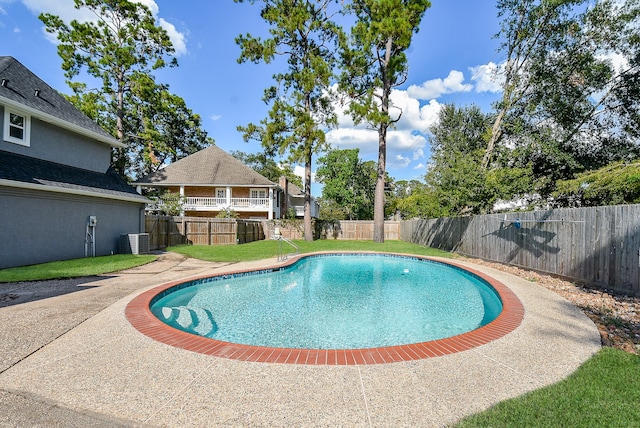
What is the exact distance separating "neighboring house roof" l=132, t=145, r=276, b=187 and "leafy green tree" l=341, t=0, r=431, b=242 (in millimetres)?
10443

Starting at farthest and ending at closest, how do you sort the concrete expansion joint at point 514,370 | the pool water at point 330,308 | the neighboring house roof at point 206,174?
the neighboring house roof at point 206,174 < the pool water at point 330,308 < the concrete expansion joint at point 514,370

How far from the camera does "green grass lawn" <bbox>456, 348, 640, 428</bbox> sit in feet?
7.39

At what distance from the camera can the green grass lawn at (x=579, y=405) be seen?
2.25m

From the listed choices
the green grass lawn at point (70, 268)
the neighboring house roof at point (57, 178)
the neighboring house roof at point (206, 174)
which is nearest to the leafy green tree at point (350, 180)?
the neighboring house roof at point (206, 174)

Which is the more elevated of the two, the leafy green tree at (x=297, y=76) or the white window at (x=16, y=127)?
the leafy green tree at (x=297, y=76)

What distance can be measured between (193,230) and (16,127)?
373 inches

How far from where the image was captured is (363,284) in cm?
938

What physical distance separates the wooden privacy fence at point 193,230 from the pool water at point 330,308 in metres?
9.65

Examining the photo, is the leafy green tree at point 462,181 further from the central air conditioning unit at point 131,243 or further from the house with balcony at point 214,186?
the central air conditioning unit at point 131,243

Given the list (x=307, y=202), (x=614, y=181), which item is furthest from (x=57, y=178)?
(x=614, y=181)

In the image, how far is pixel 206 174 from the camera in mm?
27359

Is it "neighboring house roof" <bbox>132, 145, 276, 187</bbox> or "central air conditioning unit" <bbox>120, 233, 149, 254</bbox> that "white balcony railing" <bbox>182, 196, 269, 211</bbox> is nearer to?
"neighboring house roof" <bbox>132, 145, 276, 187</bbox>

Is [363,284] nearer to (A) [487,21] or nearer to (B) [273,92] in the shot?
(B) [273,92]

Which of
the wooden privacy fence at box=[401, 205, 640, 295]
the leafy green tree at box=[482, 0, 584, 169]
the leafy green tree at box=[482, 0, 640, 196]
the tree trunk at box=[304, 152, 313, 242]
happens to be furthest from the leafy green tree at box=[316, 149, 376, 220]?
the wooden privacy fence at box=[401, 205, 640, 295]
